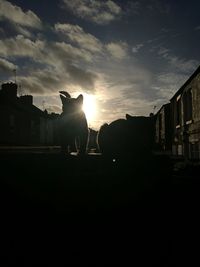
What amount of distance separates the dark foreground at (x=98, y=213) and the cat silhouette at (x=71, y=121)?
78 cm

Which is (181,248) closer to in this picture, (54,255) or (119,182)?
(54,255)

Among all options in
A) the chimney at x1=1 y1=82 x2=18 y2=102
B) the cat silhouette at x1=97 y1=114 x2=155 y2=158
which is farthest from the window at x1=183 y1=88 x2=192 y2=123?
the chimney at x1=1 y1=82 x2=18 y2=102

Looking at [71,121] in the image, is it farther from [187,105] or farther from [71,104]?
[187,105]

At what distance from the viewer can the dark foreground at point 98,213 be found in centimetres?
126

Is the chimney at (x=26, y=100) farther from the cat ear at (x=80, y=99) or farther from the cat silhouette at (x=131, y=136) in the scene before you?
the cat silhouette at (x=131, y=136)

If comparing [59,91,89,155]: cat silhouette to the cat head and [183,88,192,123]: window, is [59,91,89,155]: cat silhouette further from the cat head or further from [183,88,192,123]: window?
[183,88,192,123]: window

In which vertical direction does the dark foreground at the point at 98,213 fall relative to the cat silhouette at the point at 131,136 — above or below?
below

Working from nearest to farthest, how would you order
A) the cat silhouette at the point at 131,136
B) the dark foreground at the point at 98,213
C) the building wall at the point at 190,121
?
the dark foreground at the point at 98,213 < the cat silhouette at the point at 131,136 < the building wall at the point at 190,121

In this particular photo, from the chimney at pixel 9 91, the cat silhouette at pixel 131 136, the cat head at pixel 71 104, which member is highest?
the chimney at pixel 9 91

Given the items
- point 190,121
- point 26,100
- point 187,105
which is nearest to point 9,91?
point 26,100

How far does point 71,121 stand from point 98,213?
1.69 metres

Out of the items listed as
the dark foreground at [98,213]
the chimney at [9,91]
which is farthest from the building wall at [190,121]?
the chimney at [9,91]

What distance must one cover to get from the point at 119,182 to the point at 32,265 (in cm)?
108

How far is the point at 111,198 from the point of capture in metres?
1.85
